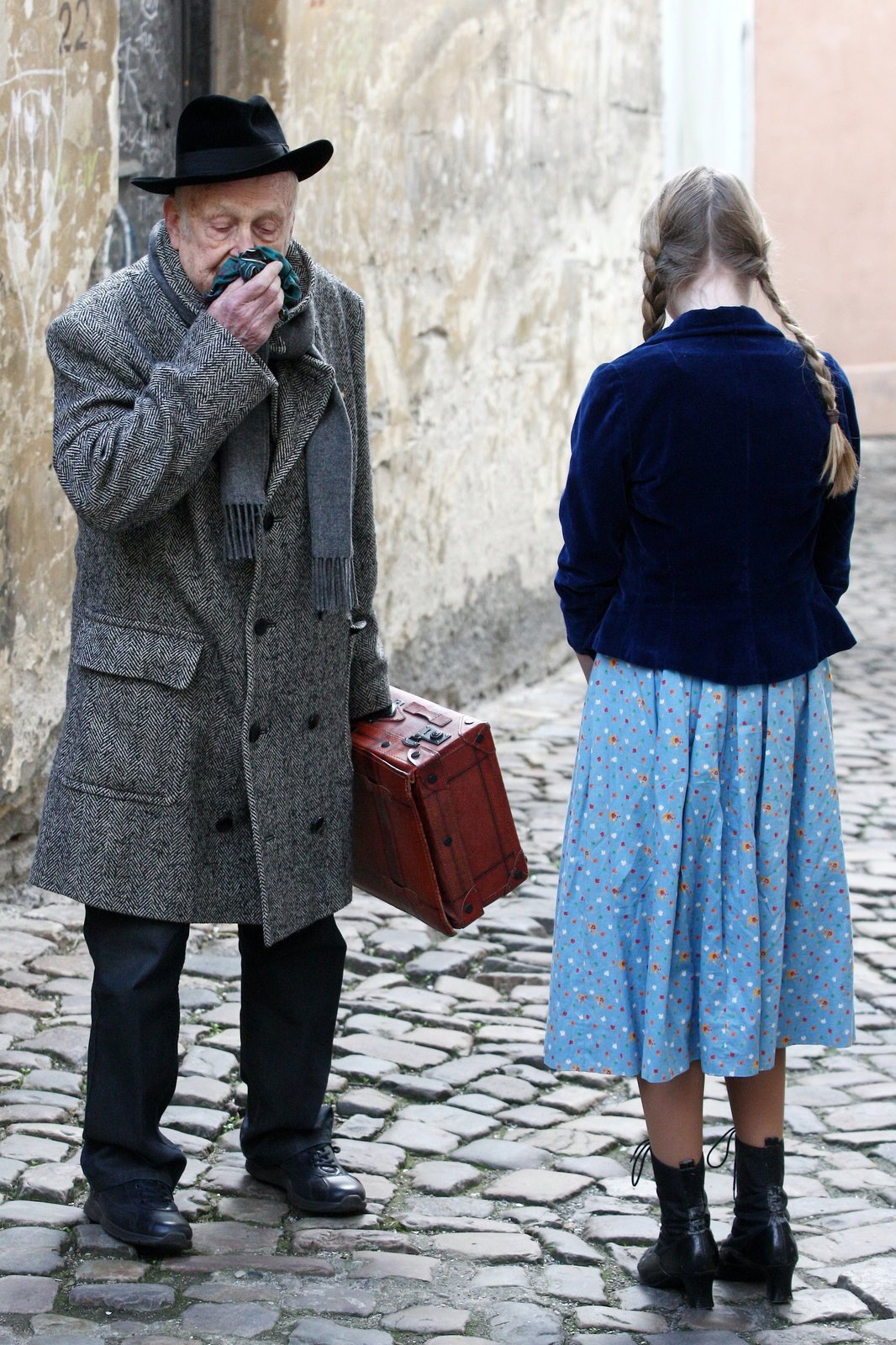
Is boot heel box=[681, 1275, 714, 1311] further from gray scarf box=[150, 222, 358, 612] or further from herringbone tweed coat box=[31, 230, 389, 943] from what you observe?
gray scarf box=[150, 222, 358, 612]

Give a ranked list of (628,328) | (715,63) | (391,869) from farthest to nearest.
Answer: (715,63)
(628,328)
(391,869)

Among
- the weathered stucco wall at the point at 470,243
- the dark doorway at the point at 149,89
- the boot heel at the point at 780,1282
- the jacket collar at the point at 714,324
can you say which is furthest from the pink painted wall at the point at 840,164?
the boot heel at the point at 780,1282

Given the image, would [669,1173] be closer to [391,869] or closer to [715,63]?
[391,869]

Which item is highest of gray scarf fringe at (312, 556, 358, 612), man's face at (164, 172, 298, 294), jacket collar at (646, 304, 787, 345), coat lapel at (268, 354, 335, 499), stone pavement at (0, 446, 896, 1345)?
man's face at (164, 172, 298, 294)

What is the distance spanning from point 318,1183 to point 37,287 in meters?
2.89

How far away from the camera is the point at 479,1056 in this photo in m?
4.29

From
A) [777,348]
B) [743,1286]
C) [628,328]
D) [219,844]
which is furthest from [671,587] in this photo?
[628,328]

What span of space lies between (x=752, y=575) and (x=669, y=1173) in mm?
1006

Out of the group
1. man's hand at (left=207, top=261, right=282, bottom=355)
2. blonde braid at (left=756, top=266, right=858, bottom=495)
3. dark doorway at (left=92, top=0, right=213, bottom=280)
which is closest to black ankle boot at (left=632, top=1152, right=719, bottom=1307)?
blonde braid at (left=756, top=266, right=858, bottom=495)

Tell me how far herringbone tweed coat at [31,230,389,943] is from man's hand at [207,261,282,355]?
0.03 meters

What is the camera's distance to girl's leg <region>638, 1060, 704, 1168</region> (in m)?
3.02

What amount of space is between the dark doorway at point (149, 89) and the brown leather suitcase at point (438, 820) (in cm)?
273

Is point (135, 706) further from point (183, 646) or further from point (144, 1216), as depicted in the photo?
point (144, 1216)

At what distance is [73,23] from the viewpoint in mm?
5230
